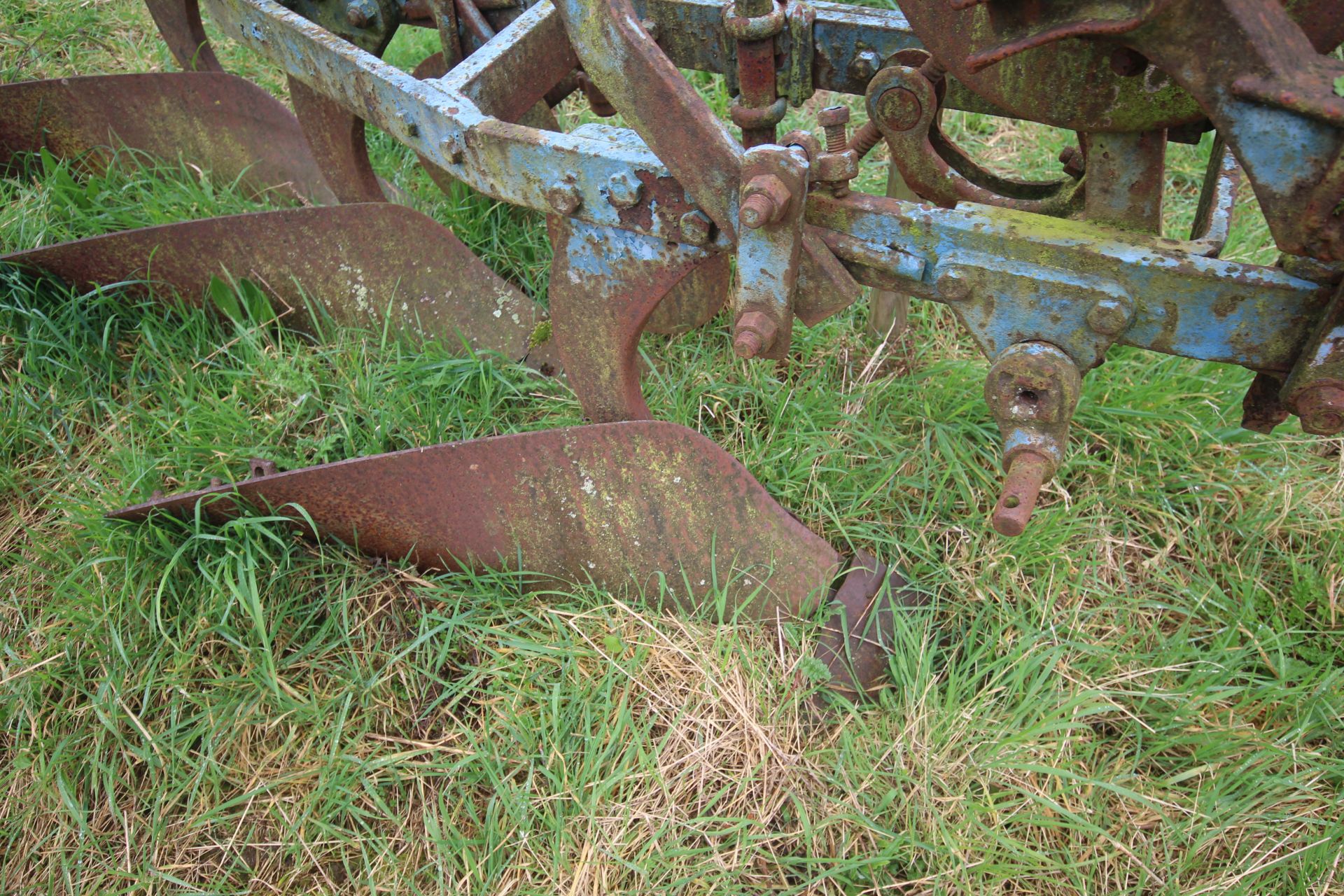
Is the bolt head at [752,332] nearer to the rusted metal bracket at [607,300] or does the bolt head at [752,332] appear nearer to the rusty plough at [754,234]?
the rusty plough at [754,234]

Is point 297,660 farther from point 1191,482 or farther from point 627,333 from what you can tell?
point 1191,482

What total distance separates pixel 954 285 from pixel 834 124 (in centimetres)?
39

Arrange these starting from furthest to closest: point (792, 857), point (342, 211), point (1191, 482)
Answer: point (342, 211)
point (1191, 482)
point (792, 857)

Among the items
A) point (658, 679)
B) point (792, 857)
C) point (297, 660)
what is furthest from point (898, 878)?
point (297, 660)

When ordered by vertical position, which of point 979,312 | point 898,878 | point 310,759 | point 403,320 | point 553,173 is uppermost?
point 553,173

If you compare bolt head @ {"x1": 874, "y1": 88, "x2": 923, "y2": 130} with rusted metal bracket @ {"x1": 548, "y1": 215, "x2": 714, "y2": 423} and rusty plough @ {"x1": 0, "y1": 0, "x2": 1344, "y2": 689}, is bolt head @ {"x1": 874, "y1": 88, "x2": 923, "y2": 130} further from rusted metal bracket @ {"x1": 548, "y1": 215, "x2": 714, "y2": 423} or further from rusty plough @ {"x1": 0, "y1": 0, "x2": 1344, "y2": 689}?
rusted metal bracket @ {"x1": 548, "y1": 215, "x2": 714, "y2": 423}

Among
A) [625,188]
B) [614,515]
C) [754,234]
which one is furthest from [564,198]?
[614,515]

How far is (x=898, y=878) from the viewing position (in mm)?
1593

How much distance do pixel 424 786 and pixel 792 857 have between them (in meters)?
0.66

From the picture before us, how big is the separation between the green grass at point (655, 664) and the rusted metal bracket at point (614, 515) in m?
0.06

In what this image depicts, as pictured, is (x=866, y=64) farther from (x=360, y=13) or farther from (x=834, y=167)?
(x=360, y=13)

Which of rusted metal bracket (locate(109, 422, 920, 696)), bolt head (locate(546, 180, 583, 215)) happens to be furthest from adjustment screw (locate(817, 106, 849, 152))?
rusted metal bracket (locate(109, 422, 920, 696))

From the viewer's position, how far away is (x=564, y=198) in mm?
1687

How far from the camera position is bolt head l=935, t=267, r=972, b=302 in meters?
1.45
